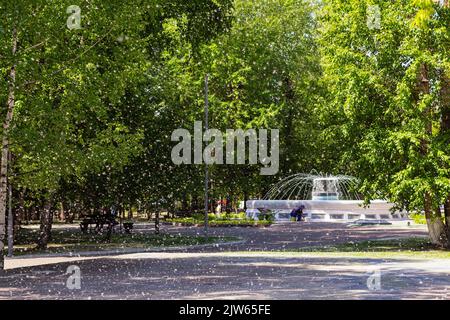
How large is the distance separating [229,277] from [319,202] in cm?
3999

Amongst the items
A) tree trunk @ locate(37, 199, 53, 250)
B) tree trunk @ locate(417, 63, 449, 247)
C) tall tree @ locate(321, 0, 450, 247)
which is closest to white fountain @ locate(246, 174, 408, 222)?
tree trunk @ locate(417, 63, 449, 247)

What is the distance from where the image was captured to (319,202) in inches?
2250

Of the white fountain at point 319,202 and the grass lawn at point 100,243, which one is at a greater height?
the white fountain at point 319,202

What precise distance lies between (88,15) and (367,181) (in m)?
14.5

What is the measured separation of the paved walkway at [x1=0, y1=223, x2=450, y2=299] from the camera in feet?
47.5

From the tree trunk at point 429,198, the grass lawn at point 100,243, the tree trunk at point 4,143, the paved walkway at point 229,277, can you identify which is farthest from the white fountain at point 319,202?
the tree trunk at point 4,143

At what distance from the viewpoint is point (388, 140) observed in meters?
27.3

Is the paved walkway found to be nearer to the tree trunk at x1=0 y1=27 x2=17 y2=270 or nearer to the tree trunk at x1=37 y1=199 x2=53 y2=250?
the tree trunk at x1=0 y1=27 x2=17 y2=270

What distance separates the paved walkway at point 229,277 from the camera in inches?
570

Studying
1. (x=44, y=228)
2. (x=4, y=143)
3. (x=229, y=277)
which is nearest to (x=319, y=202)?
(x=44, y=228)

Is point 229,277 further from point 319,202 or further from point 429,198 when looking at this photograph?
point 319,202

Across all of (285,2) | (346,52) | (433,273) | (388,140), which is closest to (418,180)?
(388,140)

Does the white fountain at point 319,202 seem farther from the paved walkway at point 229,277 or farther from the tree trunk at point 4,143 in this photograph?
the tree trunk at point 4,143

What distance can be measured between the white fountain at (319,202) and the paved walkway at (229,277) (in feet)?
95.2
